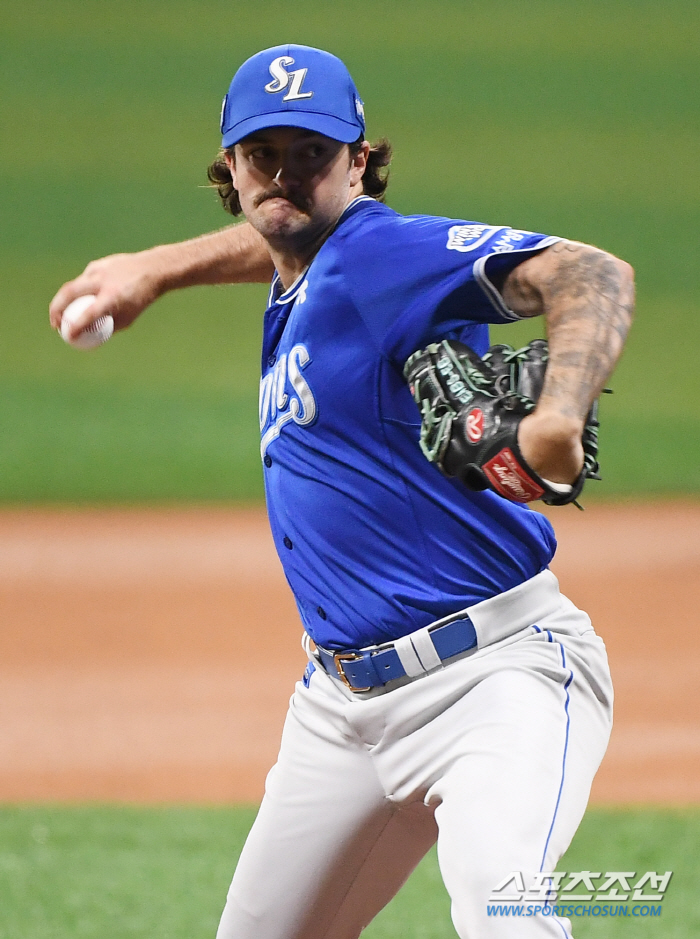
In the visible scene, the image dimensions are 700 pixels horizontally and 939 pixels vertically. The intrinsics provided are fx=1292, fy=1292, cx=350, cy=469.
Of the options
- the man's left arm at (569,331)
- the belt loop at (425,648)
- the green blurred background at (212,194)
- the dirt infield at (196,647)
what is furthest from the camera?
the green blurred background at (212,194)

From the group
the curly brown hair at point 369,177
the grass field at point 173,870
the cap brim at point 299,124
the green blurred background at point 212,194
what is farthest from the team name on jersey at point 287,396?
the green blurred background at point 212,194

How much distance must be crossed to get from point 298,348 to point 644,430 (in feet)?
34.7

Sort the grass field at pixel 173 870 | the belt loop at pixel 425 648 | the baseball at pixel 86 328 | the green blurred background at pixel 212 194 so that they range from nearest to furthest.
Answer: the belt loop at pixel 425 648
the baseball at pixel 86 328
the grass field at pixel 173 870
the green blurred background at pixel 212 194

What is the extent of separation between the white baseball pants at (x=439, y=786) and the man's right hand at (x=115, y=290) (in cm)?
97

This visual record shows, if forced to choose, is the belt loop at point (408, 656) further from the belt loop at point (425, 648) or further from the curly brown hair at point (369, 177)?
the curly brown hair at point (369, 177)

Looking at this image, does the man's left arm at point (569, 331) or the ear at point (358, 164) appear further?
the ear at point (358, 164)

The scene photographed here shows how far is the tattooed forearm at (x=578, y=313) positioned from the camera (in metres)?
2.16

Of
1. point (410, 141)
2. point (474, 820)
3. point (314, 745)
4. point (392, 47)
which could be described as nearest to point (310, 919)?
point (314, 745)

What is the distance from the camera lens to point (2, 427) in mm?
12594

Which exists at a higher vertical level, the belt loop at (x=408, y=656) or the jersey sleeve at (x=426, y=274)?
the jersey sleeve at (x=426, y=274)

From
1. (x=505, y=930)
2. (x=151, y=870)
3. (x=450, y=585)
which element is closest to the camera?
(x=505, y=930)

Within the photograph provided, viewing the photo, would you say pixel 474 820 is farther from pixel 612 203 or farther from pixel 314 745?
pixel 612 203

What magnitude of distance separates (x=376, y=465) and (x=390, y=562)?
20 cm

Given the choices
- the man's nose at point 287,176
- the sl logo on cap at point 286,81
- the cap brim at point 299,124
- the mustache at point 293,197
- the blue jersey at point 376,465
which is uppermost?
the sl logo on cap at point 286,81
